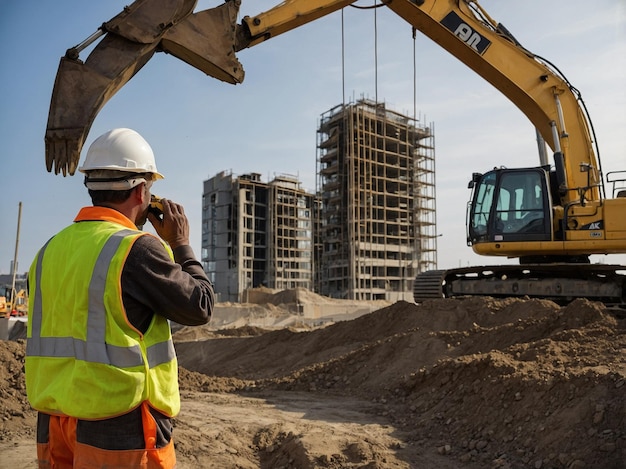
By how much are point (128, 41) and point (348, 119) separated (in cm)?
3962

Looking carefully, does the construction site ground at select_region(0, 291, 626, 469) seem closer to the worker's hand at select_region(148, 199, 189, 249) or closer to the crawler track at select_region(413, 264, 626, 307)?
the crawler track at select_region(413, 264, 626, 307)

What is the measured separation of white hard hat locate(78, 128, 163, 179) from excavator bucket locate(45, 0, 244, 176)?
3030 millimetres

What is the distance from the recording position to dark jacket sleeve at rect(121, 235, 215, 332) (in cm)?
172

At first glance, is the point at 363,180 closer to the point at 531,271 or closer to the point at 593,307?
the point at 531,271

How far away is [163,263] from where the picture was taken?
1.76 m

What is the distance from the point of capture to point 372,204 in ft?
148

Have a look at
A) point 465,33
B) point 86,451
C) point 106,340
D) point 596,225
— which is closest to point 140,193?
point 106,340

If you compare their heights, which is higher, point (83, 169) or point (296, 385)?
point (83, 169)

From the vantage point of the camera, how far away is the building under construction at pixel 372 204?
4309 cm

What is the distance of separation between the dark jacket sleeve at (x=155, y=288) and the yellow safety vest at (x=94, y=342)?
0.03 m

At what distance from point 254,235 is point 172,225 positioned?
43.8 meters

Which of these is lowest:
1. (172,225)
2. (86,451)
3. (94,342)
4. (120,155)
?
(86,451)

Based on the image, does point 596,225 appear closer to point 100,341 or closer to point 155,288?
point 155,288

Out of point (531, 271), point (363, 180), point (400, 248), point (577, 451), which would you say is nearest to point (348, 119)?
point (363, 180)
